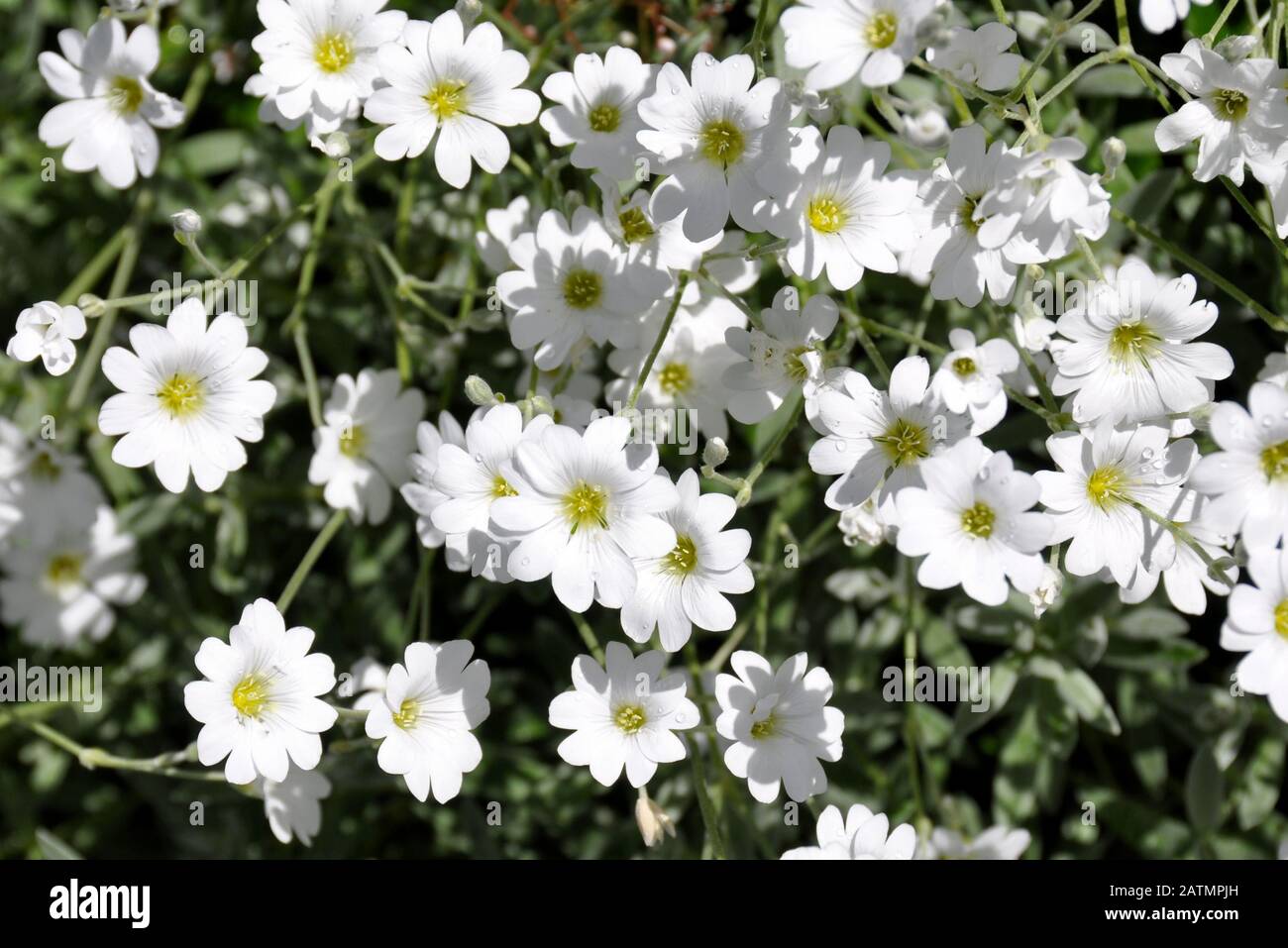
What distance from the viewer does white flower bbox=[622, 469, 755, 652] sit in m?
1.53

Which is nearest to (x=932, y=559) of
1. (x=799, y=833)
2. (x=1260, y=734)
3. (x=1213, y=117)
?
(x=1213, y=117)

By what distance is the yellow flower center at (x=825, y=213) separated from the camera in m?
1.56

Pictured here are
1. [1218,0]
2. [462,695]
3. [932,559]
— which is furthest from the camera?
[1218,0]

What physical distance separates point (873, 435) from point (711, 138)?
43 cm

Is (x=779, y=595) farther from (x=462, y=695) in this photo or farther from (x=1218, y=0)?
(x=1218, y=0)

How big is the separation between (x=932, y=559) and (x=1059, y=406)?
1.49 ft

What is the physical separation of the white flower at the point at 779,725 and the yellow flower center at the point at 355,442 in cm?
72

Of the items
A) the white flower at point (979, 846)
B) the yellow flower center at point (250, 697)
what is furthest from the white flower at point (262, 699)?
the white flower at point (979, 846)

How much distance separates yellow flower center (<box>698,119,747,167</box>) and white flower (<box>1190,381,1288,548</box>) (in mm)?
663

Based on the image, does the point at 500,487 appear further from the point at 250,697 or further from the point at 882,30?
the point at 882,30

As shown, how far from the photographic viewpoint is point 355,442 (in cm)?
196

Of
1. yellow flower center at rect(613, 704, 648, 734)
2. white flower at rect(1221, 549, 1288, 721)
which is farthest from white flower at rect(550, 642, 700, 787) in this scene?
white flower at rect(1221, 549, 1288, 721)

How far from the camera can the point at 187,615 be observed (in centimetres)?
230

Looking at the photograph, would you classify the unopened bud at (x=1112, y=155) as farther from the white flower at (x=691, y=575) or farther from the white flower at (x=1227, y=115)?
the white flower at (x=691, y=575)
